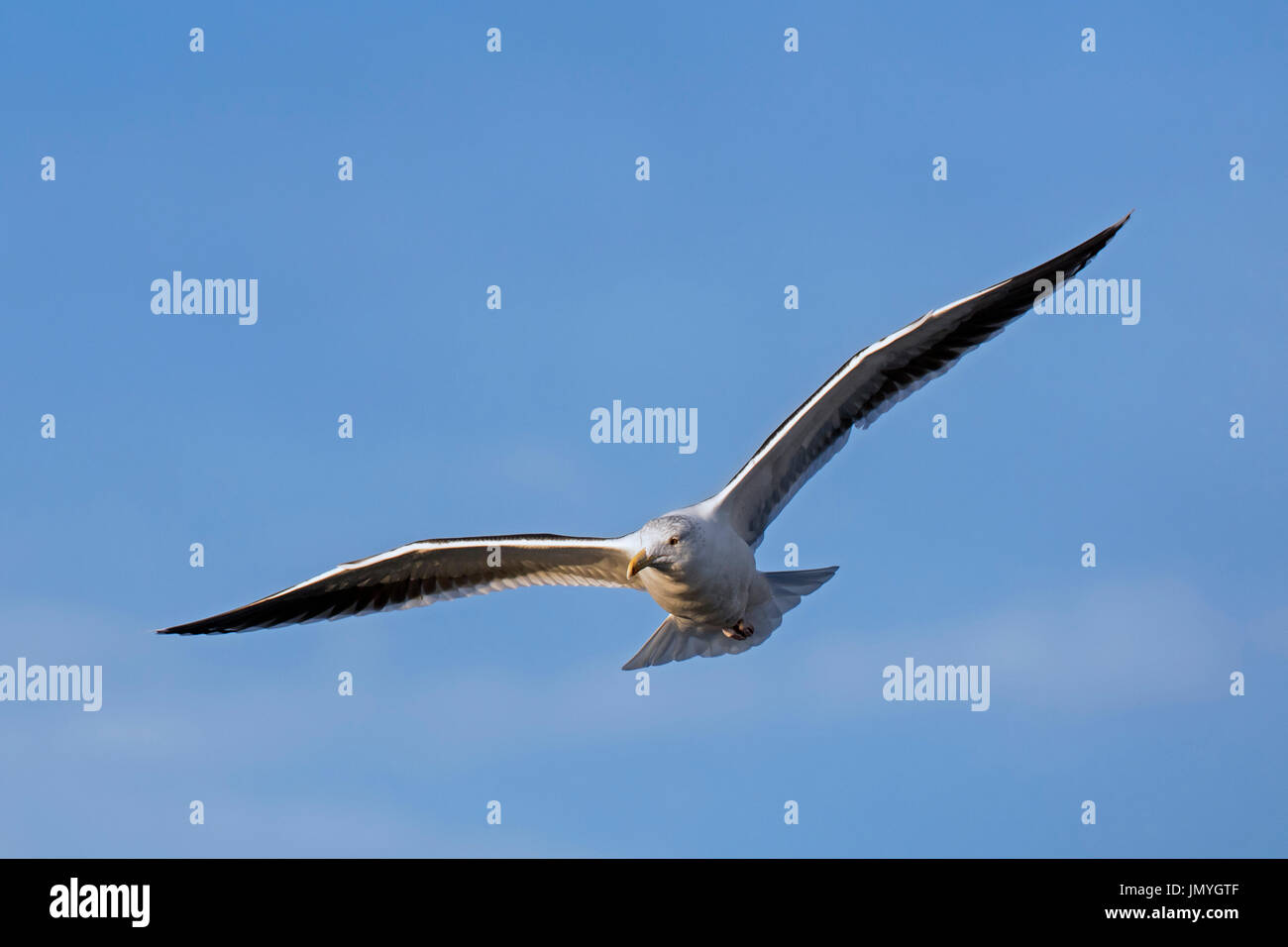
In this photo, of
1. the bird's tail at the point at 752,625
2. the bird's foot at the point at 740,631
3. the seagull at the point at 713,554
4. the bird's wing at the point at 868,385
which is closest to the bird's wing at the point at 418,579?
the seagull at the point at 713,554

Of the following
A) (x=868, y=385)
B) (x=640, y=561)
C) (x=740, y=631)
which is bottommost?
(x=740, y=631)

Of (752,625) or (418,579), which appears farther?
(418,579)

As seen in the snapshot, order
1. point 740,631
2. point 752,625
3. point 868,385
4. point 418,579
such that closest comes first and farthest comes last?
1. point 868,385
2. point 740,631
3. point 752,625
4. point 418,579

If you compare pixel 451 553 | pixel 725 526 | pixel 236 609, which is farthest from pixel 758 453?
pixel 236 609

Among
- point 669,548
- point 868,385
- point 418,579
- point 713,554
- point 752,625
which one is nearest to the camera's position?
point 669,548

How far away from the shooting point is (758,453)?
11.4 meters

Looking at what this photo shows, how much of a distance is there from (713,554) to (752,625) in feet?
4.64

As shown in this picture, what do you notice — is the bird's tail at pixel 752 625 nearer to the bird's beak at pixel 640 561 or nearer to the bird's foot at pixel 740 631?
the bird's foot at pixel 740 631

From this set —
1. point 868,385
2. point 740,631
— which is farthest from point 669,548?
point 868,385

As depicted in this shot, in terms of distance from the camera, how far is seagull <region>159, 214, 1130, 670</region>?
36.6 feet

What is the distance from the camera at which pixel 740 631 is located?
1202cm

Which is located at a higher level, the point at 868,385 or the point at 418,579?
the point at 868,385

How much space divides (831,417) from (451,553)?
378 cm

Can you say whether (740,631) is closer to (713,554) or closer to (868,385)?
(713,554)
